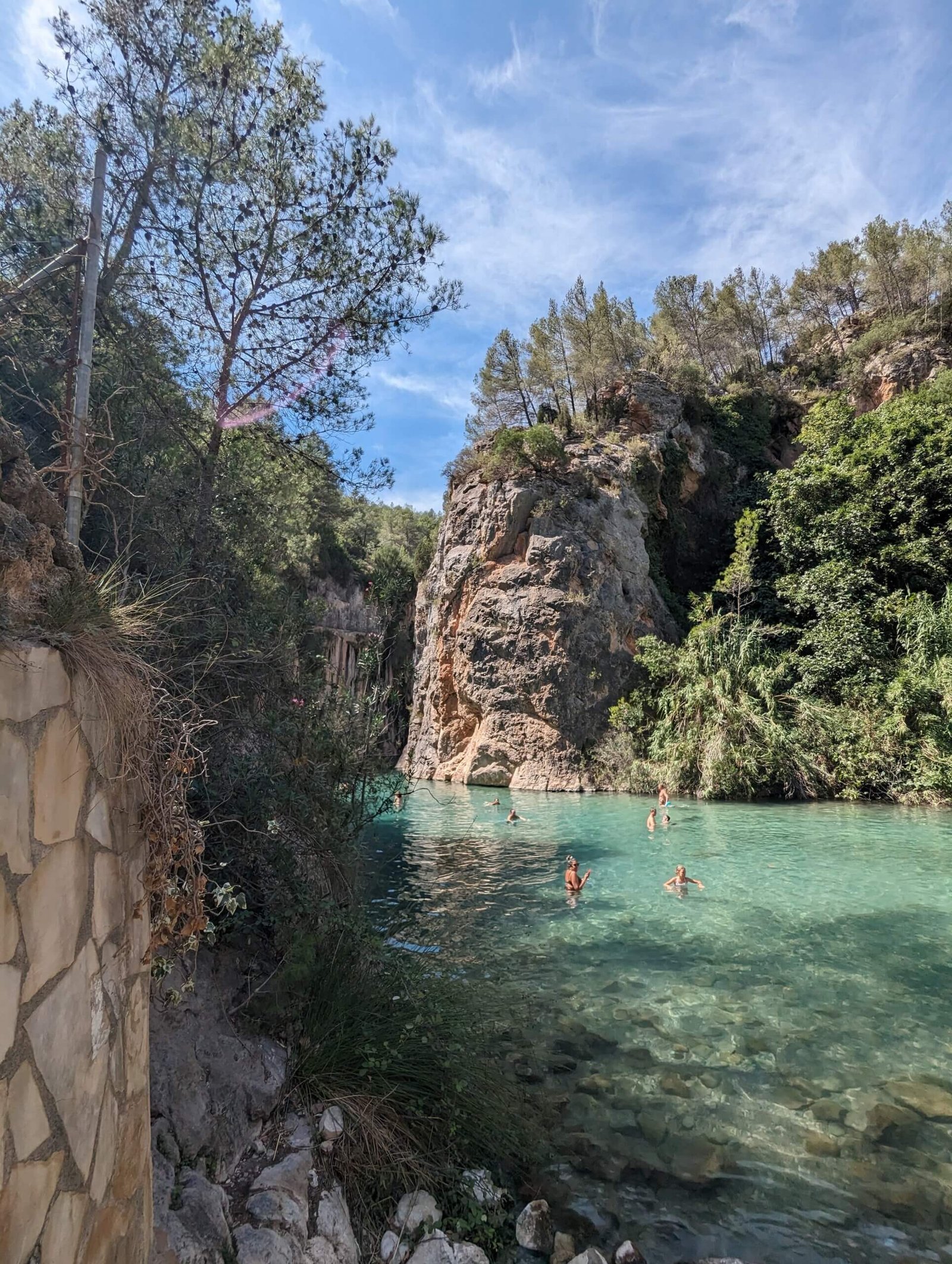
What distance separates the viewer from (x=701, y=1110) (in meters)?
3.94

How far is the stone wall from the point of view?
140cm

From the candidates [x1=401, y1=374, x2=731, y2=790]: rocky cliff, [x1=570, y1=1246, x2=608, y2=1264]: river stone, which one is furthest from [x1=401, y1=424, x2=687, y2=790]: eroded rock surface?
[x1=570, y1=1246, x2=608, y2=1264]: river stone

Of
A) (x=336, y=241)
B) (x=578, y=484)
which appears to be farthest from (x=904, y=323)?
(x=336, y=241)

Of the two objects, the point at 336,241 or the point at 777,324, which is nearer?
the point at 336,241

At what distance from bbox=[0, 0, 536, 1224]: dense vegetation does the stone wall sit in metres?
1.33

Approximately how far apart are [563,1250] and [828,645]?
1859 centimetres

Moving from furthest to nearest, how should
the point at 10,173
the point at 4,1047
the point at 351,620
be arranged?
the point at 351,620
the point at 10,173
the point at 4,1047

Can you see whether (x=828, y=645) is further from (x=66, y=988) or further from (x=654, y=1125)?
(x=66, y=988)

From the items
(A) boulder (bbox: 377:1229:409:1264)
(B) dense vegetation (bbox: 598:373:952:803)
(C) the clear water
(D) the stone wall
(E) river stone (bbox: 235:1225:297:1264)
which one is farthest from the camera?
(B) dense vegetation (bbox: 598:373:952:803)

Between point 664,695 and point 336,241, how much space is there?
16.1 metres

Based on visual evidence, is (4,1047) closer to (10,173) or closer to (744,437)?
(10,173)

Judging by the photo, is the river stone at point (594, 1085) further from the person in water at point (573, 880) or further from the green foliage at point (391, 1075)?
the person in water at point (573, 880)

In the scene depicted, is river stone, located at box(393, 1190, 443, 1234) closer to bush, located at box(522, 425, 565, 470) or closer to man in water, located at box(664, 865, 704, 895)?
man in water, located at box(664, 865, 704, 895)

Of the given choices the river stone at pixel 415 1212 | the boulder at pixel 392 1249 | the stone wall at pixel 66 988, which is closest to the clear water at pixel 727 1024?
the river stone at pixel 415 1212
